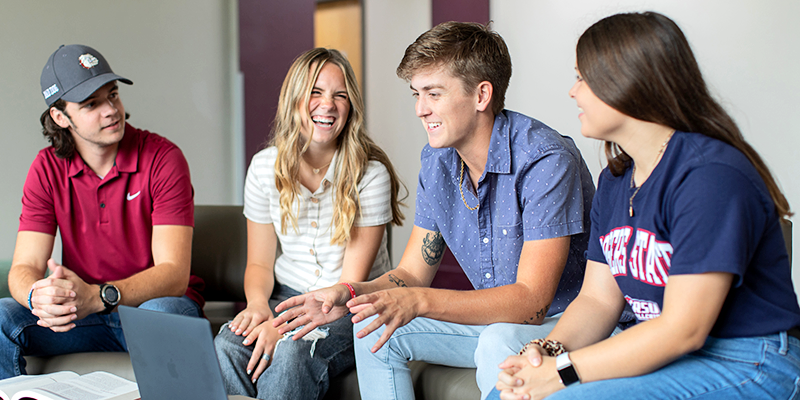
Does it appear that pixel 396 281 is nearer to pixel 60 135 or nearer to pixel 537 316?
pixel 537 316

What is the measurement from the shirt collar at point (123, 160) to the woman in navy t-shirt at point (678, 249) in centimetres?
155

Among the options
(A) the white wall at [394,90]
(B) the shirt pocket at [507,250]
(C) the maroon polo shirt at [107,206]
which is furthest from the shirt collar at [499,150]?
(A) the white wall at [394,90]

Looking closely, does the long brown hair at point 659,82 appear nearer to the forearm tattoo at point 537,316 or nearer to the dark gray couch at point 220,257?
the forearm tattoo at point 537,316

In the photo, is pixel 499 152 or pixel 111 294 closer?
pixel 499 152

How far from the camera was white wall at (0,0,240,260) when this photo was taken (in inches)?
119

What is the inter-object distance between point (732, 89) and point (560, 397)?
268 centimetres

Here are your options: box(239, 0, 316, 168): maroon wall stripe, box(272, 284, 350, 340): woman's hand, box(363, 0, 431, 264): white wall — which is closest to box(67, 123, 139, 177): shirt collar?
box(272, 284, 350, 340): woman's hand

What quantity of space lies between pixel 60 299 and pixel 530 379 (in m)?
1.35

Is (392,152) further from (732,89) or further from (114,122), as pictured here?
(114,122)

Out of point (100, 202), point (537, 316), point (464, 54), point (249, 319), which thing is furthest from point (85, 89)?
point (537, 316)

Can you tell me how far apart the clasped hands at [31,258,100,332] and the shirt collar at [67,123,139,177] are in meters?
0.43

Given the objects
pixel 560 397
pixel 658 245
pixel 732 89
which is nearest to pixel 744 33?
pixel 732 89

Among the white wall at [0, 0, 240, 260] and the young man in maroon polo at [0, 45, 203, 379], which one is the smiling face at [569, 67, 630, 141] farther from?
the white wall at [0, 0, 240, 260]

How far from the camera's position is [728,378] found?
1019mm
